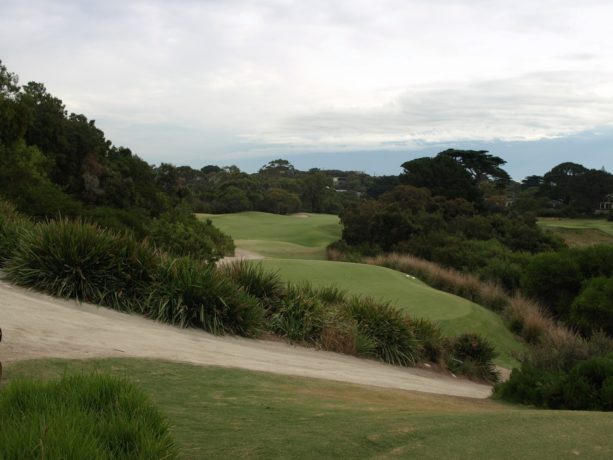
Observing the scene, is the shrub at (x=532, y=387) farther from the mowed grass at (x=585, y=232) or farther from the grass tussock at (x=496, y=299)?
the mowed grass at (x=585, y=232)

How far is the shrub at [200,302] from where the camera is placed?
10.8 meters

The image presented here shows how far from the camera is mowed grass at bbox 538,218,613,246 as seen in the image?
5728 cm

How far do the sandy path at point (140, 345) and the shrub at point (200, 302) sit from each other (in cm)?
31

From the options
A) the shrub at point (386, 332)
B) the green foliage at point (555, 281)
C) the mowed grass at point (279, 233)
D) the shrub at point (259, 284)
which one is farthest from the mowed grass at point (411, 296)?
the mowed grass at point (279, 233)

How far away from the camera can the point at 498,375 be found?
1405 cm

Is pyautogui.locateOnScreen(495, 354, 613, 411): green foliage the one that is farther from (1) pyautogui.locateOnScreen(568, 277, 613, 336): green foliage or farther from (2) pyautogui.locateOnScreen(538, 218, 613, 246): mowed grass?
(2) pyautogui.locateOnScreen(538, 218, 613, 246): mowed grass

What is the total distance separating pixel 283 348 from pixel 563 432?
265 inches

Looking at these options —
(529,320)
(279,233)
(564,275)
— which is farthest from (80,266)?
(279,233)

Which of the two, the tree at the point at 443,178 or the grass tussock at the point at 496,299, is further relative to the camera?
the tree at the point at 443,178

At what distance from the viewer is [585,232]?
201ft

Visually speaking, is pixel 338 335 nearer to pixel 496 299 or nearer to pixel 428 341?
pixel 428 341

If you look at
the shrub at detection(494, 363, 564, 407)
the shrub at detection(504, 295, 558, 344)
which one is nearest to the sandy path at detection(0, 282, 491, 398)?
the shrub at detection(494, 363, 564, 407)

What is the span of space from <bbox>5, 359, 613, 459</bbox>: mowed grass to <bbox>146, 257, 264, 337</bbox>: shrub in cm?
381

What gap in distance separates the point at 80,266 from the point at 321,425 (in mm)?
7213
